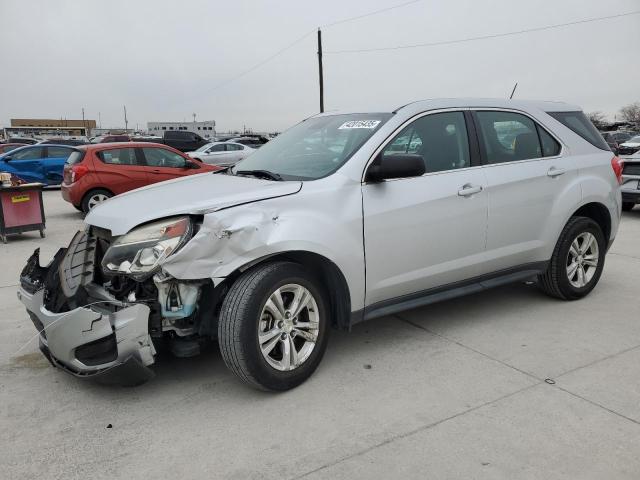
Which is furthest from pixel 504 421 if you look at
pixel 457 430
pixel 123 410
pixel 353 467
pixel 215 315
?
pixel 123 410

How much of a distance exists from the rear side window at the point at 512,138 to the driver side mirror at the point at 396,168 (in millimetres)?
976

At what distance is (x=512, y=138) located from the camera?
4.41m

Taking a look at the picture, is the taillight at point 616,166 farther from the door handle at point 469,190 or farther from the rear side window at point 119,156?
the rear side window at point 119,156

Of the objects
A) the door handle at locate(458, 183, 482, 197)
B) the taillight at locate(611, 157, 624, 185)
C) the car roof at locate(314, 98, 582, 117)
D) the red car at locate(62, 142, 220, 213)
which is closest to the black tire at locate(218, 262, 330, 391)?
the door handle at locate(458, 183, 482, 197)

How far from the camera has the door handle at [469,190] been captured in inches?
154

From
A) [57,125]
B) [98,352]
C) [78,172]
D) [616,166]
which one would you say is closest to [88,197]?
[78,172]

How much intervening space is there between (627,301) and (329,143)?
316 centimetres

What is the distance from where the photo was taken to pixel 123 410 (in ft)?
10.3

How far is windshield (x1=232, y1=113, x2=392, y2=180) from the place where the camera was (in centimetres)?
365

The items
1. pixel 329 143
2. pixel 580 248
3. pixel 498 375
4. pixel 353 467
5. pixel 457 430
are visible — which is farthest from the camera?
pixel 580 248

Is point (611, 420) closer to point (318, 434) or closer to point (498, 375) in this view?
point (498, 375)

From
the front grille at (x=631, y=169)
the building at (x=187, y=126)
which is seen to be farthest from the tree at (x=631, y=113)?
the front grille at (x=631, y=169)

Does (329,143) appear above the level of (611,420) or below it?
above

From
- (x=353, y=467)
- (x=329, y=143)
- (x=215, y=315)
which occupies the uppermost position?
(x=329, y=143)
